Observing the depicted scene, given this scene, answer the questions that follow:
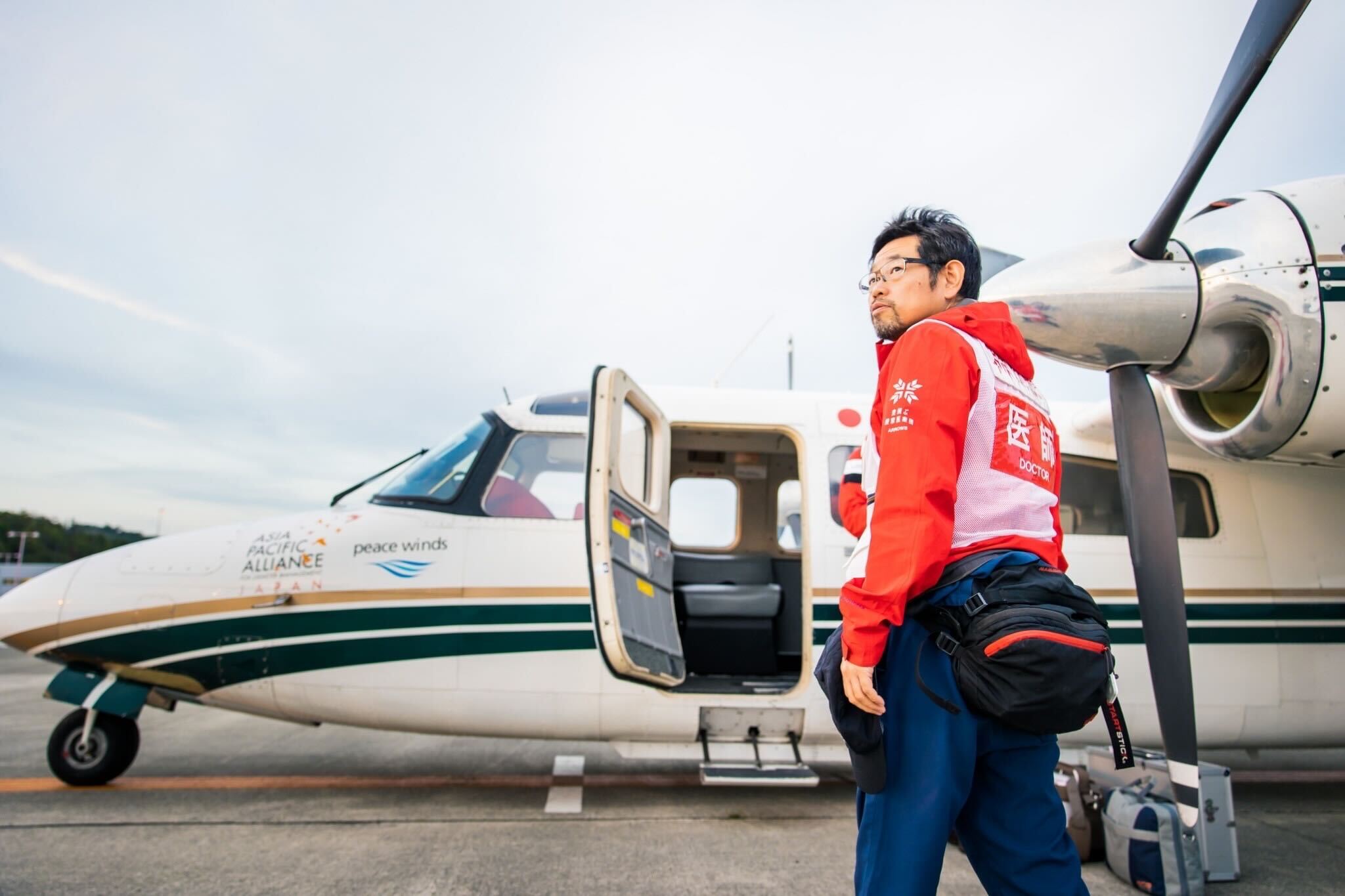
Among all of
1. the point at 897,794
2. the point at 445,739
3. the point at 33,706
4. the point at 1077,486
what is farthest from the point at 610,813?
the point at 33,706

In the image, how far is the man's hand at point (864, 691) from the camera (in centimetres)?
148

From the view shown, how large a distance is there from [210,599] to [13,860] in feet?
4.66

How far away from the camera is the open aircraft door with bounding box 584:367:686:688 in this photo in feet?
10.6

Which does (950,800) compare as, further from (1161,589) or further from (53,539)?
(53,539)

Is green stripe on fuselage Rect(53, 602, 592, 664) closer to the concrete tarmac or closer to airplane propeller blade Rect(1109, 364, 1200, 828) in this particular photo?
the concrete tarmac

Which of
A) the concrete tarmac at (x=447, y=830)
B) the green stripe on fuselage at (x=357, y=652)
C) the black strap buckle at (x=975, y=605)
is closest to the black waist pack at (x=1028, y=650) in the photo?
the black strap buckle at (x=975, y=605)

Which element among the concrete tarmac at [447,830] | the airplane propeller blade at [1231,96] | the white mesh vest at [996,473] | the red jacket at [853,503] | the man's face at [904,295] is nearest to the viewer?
the white mesh vest at [996,473]

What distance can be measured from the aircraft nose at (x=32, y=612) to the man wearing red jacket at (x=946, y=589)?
472 cm

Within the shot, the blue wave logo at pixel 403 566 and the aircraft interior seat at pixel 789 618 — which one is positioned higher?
the blue wave logo at pixel 403 566

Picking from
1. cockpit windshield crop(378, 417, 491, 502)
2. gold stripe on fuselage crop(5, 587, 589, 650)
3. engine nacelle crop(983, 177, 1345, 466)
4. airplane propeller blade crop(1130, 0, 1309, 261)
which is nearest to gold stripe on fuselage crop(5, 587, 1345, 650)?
gold stripe on fuselage crop(5, 587, 589, 650)

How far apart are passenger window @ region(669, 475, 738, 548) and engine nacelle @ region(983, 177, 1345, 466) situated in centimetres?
303

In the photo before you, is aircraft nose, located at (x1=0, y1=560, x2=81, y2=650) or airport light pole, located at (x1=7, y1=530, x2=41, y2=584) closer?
aircraft nose, located at (x1=0, y1=560, x2=81, y2=650)

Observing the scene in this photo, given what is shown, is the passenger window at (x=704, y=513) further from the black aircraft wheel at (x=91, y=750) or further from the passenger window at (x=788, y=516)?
the black aircraft wheel at (x=91, y=750)

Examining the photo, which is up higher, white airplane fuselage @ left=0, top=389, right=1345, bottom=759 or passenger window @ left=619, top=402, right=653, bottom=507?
passenger window @ left=619, top=402, right=653, bottom=507
